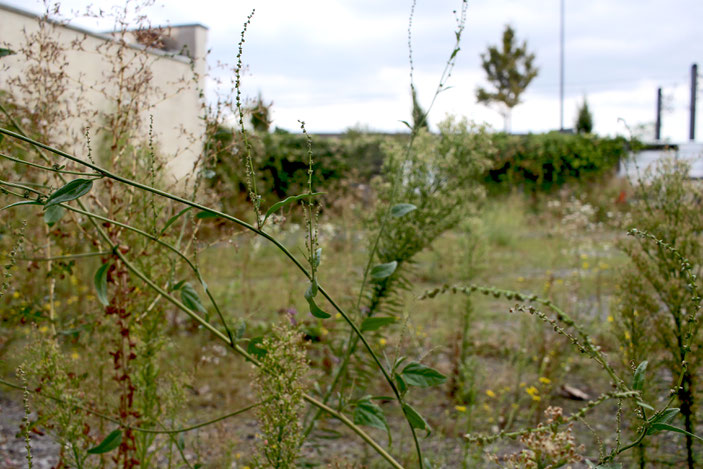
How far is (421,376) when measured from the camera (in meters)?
1.14

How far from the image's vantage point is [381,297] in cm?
238

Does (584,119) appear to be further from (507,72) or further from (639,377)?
(639,377)

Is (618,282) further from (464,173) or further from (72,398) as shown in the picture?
(72,398)

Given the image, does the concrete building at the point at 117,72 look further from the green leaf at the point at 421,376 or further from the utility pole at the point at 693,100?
the utility pole at the point at 693,100

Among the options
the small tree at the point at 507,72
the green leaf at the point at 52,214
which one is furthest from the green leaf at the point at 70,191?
the small tree at the point at 507,72

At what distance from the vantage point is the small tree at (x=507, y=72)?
2912cm

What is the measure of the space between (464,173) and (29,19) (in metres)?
7.13

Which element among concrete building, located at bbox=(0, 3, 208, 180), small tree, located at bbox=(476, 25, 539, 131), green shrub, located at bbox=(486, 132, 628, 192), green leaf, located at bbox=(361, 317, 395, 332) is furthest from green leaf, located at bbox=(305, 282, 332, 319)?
small tree, located at bbox=(476, 25, 539, 131)

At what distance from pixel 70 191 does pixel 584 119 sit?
31.0 metres

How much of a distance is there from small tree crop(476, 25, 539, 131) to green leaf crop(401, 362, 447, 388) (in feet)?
94.2

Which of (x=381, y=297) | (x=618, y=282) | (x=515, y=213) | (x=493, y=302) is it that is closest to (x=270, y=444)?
(x=381, y=297)

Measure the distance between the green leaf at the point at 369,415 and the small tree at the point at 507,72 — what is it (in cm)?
2874

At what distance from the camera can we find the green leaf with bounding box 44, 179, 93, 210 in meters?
0.82

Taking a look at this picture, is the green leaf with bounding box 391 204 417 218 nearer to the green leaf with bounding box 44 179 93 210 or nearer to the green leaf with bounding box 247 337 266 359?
the green leaf with bounding box 247 337 266 359
